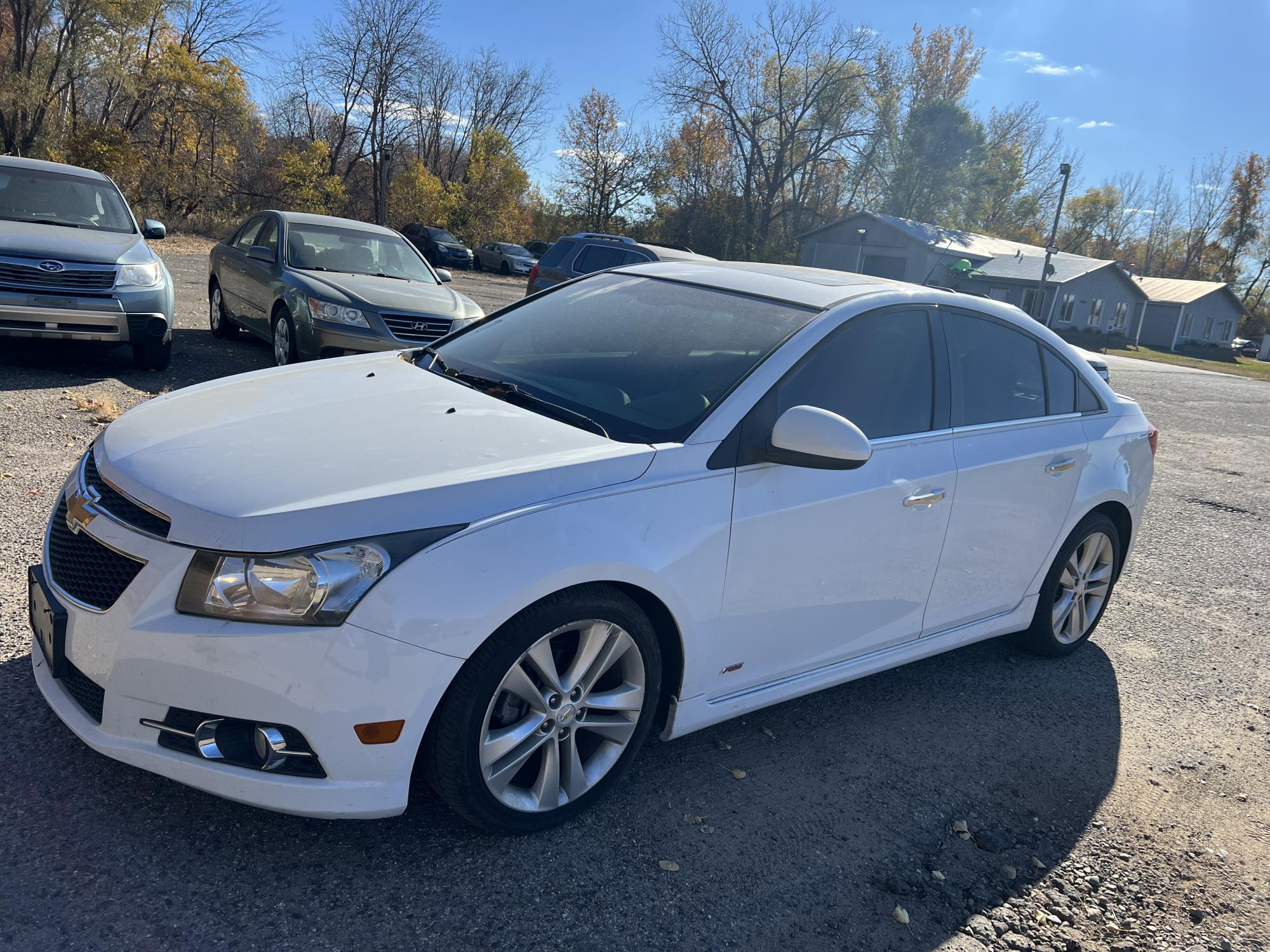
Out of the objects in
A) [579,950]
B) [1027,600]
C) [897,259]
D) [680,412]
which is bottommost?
[579,950]

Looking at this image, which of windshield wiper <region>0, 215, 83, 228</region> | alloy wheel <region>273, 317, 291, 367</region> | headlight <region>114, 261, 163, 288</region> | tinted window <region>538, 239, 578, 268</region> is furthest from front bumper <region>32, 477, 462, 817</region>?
tinted window <region>538, 239, 578, 268</region>

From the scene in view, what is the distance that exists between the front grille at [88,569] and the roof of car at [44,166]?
7488 millimetres

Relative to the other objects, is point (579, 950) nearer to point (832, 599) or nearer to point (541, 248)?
point (832, 599)

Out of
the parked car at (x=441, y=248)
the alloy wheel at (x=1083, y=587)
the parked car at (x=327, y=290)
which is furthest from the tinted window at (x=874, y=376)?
the parked car at (x=441, y=248)

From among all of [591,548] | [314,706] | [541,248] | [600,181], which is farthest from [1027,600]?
[600,181]

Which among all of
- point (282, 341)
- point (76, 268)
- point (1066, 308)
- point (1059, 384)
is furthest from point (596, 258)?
point (1066, 308)

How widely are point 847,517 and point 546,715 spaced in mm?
1254

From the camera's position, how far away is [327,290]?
27.6ft

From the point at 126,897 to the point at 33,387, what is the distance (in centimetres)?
629

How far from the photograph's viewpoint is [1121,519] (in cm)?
467

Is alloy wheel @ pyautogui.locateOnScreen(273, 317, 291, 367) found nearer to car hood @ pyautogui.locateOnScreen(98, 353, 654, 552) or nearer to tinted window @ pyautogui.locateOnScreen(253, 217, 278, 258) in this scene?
tinted window @ pyautogui.locateOnScreen(253, 217, 278, 258)

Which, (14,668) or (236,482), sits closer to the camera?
(236,482)

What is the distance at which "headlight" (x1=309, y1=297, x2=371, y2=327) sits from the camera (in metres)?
8.27

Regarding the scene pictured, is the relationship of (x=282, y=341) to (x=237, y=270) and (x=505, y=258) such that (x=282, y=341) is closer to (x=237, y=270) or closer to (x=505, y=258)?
(x=237, y=270)
